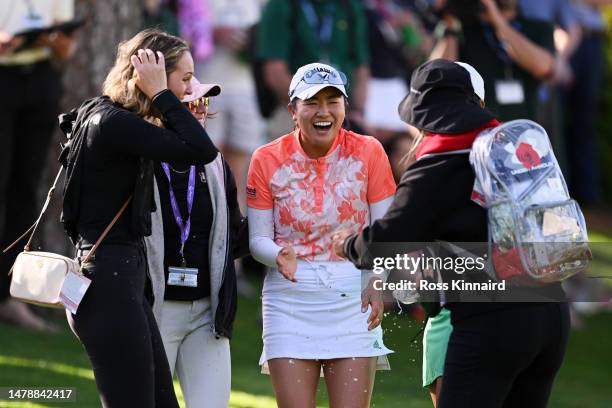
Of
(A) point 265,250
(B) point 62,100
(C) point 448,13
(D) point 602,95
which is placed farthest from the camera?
(D) point 602,95

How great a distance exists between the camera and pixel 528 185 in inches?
201

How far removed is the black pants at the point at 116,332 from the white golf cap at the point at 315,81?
127cm

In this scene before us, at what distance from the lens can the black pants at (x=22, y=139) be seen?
393 inches

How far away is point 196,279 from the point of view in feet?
20.2

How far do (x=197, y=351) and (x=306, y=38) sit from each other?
5627 mm

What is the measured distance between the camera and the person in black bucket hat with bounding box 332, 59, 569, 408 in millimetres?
5137

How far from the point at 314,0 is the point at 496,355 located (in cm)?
676

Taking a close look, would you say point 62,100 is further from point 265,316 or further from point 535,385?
point 535,385

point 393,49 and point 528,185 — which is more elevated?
point 393,49

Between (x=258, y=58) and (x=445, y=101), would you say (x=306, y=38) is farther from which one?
(x=445, y=101)

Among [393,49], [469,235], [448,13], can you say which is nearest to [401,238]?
[469,235]

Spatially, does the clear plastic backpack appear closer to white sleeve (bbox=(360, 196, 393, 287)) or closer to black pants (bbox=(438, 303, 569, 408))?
black pants (bbox=(438, 303, 569, 408))

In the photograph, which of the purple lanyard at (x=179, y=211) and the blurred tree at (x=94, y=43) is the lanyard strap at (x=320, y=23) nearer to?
the blurred tree at (x=94, y=43)

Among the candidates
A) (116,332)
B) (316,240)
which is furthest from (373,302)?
(116,332)
